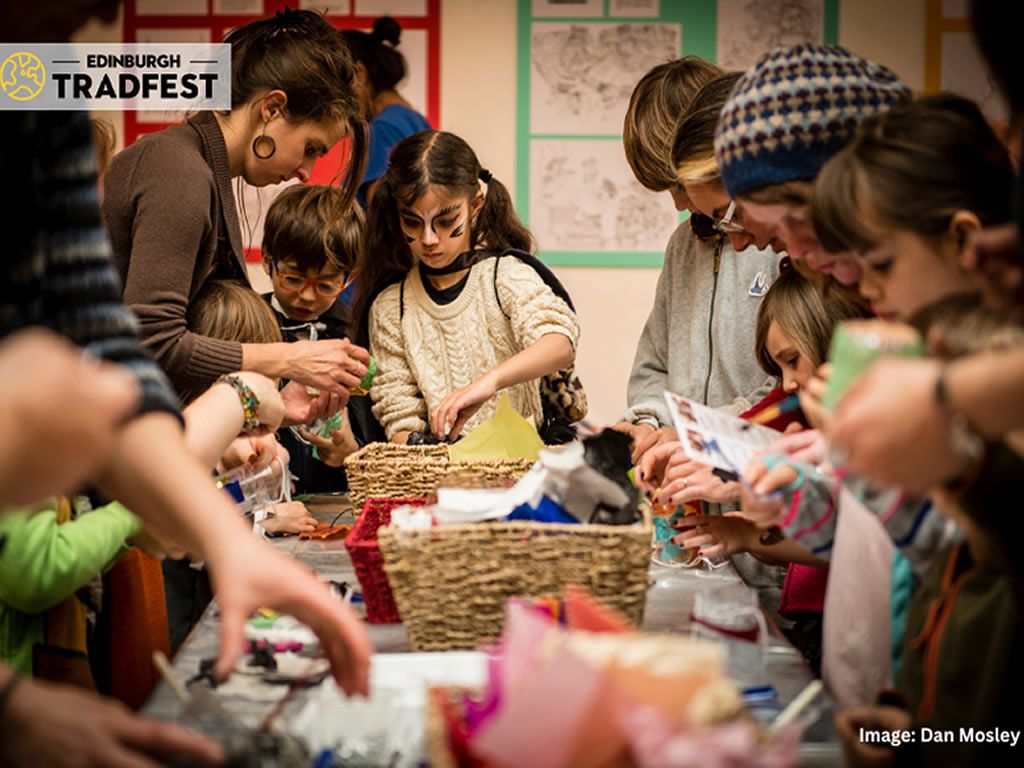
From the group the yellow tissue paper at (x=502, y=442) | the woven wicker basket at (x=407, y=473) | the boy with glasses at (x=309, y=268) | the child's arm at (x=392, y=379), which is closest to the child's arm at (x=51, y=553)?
the woven wicker basket at (x=407, y=473)

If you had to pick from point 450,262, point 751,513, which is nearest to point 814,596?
point 751,513

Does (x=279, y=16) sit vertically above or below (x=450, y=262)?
above

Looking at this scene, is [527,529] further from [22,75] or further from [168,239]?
[22,75]

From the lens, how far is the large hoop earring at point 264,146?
278 centimetres

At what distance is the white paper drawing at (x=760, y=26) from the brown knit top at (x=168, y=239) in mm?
3029

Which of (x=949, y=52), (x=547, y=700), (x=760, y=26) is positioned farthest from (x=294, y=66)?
(x=949, y=52)

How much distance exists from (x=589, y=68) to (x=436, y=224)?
201 cm

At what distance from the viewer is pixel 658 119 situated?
9.37ft

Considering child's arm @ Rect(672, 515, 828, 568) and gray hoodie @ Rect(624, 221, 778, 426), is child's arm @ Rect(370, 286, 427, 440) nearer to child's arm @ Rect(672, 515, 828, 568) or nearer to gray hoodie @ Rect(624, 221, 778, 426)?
gray hoodie @ Rect(624, 221, 778, 426)

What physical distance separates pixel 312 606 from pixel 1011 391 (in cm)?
72

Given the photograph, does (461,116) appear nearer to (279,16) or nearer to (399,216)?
(399,216)

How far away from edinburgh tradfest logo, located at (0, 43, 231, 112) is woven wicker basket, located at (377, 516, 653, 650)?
73 centimetres

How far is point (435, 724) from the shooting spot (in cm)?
104

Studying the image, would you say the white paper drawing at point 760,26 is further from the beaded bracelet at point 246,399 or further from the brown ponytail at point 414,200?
the beaded bracelet at point 246,399
